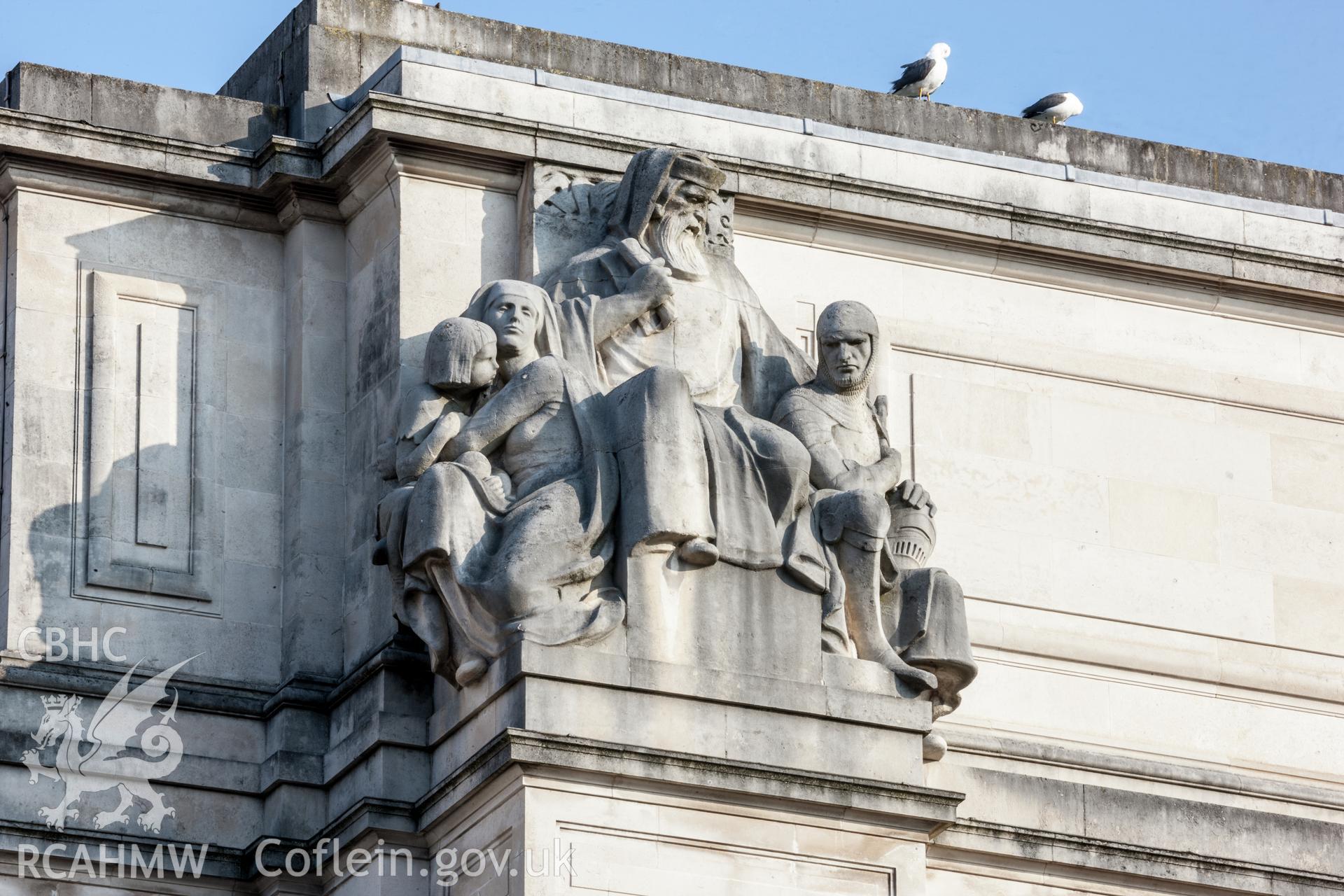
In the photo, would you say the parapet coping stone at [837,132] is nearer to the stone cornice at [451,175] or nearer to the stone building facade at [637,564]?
the stone building facade at [637,564]

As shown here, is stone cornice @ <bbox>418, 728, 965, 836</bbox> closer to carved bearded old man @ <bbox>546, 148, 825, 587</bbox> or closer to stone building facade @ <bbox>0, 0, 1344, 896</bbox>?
stone building facade @ <bbox>0, 0, 1344, 896</bbox>

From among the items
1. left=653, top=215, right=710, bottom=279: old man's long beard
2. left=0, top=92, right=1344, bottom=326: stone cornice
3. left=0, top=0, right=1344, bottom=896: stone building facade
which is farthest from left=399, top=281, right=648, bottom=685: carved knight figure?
left=0, top=92, right=1344, bottom=326: stone cornice

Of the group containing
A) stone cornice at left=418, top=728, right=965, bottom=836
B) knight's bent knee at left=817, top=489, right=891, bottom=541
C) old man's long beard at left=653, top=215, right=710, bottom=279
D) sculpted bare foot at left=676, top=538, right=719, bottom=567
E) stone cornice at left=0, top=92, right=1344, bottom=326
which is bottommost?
stone cornice at left=418, top=728, right=965, bottom=836

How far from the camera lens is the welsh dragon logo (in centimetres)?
2214

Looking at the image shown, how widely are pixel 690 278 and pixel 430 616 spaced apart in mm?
2931

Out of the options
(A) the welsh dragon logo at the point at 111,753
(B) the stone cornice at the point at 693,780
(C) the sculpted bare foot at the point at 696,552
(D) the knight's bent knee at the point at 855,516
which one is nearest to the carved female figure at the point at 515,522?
(C) the sculpted bare foot at the point at 696,552

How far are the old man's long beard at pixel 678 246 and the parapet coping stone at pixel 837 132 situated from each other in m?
1.16

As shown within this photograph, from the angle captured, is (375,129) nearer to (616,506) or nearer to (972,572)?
(616,506)

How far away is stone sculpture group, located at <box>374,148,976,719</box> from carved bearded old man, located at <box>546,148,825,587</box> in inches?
0.6

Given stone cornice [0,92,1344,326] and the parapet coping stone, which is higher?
the parapet coping stone

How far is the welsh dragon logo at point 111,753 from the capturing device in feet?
72.6

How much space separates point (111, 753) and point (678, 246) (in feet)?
14.7

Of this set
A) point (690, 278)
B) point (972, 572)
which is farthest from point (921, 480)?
point (690, 278)

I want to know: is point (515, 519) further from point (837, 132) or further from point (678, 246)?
point (837, 132)
